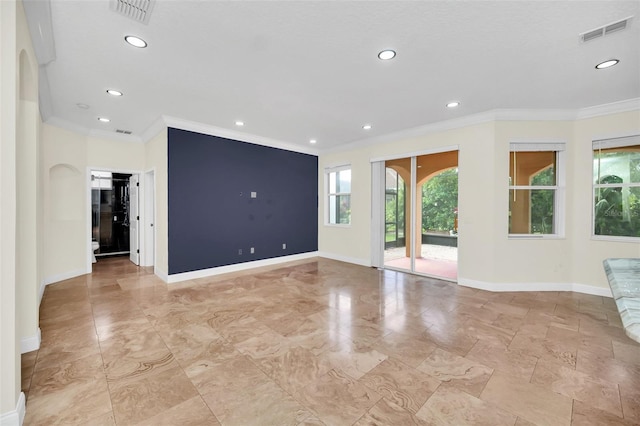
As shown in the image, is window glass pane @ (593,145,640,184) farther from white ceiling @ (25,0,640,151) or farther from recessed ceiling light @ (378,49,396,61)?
recessed ceiling light @ (378,49,396,61)

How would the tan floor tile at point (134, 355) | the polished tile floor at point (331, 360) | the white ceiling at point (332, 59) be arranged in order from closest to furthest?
the polished tile floor at point (331, 360)
the white ceiling at point (332, 59)
the tan floor tile at point (134, 355)

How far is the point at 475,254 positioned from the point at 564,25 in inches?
127

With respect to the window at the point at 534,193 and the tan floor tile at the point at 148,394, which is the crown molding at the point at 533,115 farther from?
the tan floor tile at the point at 148,394

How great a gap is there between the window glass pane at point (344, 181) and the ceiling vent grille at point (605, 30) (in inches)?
180

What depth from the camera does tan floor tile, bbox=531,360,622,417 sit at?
6.24 ft

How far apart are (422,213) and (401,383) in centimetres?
414

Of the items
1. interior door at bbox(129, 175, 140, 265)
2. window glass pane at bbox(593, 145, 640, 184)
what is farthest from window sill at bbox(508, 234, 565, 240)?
interior door at bbox(129, 175, 140, 265)

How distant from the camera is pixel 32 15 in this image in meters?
2.11

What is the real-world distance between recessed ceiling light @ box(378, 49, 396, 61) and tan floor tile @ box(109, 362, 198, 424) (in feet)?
10.9

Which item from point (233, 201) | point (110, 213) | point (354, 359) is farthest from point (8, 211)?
point (110, 213)

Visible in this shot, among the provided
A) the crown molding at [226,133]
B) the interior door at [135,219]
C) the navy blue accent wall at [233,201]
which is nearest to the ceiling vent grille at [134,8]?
the crown molding at [226,133]

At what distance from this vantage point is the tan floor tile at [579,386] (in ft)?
6.24

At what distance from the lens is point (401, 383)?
2094 mm

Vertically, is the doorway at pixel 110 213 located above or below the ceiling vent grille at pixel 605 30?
below
